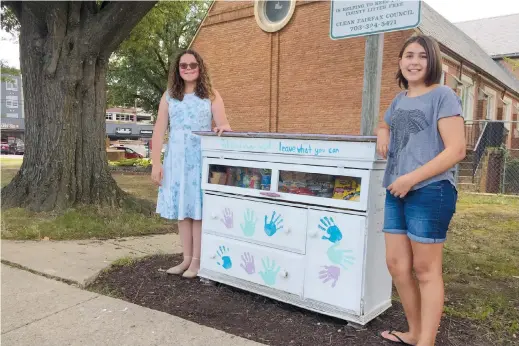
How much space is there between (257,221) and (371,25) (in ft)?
5.35

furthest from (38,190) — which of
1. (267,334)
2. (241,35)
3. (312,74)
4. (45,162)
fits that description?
(241,35)

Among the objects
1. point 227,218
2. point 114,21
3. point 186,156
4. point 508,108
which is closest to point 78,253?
point 186,156

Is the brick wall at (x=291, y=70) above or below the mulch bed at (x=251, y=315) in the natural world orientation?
above

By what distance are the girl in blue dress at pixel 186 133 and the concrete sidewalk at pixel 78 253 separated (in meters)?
0.97

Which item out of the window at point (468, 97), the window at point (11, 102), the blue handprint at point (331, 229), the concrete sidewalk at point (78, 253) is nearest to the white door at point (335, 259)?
the blue handprint at point (331, 229)

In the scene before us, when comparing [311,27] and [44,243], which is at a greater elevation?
[311,27]

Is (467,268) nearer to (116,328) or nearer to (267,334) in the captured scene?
(267,334)

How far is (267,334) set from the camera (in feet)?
8.98

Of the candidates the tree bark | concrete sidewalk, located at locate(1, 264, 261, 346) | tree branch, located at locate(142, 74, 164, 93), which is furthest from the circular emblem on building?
concrete sidewalk, located at locate(1, 264, 261, 346)

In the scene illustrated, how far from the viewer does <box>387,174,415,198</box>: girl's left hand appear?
Result: 2301 millimetres

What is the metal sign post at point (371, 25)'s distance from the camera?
9.27 feet

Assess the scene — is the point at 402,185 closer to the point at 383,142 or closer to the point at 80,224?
the point at 383,142

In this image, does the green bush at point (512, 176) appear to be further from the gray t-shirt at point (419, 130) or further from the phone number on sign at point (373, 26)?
the gray t-shirt at point (419, 130)

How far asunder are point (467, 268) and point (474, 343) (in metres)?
2.09
